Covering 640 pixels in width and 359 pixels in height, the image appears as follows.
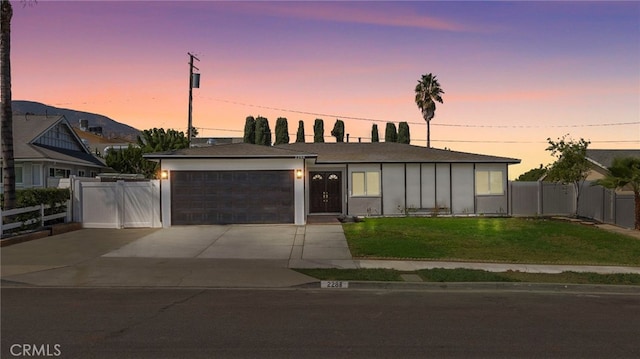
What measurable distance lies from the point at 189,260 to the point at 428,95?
1537 inches

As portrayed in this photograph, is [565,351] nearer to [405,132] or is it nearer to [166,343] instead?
[166,343]

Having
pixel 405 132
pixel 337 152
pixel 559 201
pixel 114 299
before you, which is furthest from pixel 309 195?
pixel 405 132

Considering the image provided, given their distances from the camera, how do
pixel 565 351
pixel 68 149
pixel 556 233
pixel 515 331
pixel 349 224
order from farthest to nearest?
pixel 68 149 < pixel 349 224 < pixel 556 233 < pixel 515 331 < pixel 565 351

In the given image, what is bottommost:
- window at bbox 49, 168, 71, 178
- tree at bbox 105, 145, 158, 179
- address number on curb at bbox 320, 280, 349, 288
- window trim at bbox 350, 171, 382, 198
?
address number on curb at bbox 320, 280, 349, 288

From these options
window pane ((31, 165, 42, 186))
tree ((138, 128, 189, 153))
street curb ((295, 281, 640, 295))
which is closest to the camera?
street curb ((295, 281, 640, 295))

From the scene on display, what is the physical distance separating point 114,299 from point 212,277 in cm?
252

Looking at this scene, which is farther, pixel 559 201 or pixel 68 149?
pixel 68 149

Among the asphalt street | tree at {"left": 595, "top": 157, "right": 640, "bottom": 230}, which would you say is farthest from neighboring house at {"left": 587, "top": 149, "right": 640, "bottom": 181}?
the asphalt street

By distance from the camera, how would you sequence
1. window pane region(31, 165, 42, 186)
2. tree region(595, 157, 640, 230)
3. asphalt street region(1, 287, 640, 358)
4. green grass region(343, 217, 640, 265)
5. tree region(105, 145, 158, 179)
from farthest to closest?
tree region(105, 145, 158, 179) < window pane region(31, 165, 42, 186) < tree region(595, 157, 640, 230) < green grass region(343, 217, 640, 265) < asphalt street region(1, 287, 640, 358)

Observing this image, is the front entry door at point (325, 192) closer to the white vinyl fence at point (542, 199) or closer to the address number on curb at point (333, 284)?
the white vinyl fence at point (542, 199)

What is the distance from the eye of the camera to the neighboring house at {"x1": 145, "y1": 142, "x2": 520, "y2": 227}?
2122 centimetres

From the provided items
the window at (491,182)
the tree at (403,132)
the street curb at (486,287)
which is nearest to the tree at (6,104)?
the street curb at (486,287)

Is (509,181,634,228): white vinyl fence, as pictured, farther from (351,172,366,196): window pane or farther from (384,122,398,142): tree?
(384,122,398,142): tree

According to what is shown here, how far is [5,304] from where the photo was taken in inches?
327
